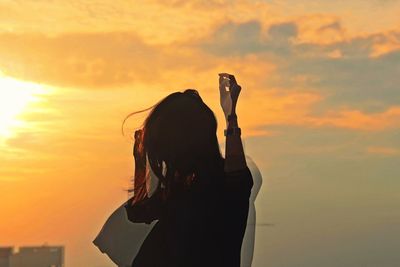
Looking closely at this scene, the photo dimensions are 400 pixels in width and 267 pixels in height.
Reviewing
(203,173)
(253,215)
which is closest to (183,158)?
(203,173)

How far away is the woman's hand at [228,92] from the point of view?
502 centimetres

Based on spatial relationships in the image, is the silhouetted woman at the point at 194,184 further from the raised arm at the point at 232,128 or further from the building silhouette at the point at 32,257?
the building silhouette at the point at 32,257

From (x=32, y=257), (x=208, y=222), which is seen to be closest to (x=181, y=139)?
(x=208, y=222)

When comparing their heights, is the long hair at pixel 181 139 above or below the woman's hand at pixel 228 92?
below

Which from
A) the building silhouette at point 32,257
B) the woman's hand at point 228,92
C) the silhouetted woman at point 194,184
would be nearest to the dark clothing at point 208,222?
the silhouetted woman at point 194,184

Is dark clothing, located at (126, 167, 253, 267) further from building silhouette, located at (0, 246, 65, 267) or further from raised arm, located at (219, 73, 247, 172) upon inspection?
building silhouette, located at (0, 246, 65, 267)

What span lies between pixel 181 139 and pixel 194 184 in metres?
0.25

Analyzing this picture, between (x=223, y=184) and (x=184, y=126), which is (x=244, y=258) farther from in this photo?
(x=184, y=126)

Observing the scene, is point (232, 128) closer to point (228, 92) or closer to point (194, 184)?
point (228, 92)

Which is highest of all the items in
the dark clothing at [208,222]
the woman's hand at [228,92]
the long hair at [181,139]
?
the woman's hand at [228,92]

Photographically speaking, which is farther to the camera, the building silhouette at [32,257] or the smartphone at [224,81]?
the building silhouette at [32,257]

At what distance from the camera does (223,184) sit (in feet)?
16.4

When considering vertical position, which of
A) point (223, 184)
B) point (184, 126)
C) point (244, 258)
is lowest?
point (244, 258)

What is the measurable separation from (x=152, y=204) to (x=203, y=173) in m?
0.34
